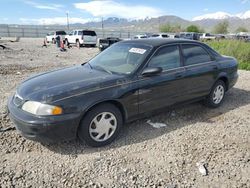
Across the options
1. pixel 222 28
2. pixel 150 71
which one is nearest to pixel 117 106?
pixel 150 71

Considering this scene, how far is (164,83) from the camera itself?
4047mm

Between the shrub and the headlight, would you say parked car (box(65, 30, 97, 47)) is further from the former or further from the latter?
the headlight

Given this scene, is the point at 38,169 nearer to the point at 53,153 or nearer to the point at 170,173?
the point at 53,153

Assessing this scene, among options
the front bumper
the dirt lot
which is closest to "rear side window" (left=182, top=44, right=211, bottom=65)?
the dirt lot

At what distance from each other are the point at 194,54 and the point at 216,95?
1.16m

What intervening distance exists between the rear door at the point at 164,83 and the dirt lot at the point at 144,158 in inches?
19.5

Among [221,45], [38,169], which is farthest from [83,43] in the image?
[38,169]

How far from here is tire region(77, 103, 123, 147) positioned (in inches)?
131

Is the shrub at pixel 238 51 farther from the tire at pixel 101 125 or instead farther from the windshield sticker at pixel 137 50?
the tire at pixel 101 125

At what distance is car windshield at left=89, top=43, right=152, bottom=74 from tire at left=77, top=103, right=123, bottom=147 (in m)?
0.72

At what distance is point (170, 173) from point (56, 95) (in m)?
1.83

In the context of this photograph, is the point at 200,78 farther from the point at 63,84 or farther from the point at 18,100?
the point at 18,100

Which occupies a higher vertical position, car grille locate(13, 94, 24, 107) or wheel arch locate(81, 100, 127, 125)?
car grille locate(13, 94, 24, 107)

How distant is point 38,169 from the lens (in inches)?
119
